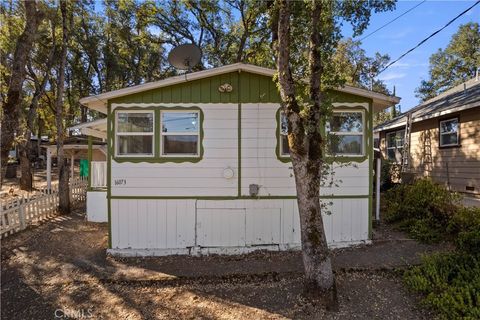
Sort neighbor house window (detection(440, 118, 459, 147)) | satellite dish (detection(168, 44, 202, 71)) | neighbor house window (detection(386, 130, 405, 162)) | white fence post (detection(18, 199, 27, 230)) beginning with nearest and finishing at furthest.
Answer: satellite dish (detection(168, 44, 202, 71)) < white fence post (detection(18, 199, 27, 230)) < neighbor house window (detection(440, 118, 459, 147)) < neighbor house window (detection(386, 130, 405, 162))

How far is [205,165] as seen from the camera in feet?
19.8

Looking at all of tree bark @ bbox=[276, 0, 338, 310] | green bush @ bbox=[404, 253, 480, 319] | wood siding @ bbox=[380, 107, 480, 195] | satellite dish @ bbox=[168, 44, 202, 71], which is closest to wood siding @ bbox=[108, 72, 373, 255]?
satellite dish @ bbox=[168, 44, 202, 71]

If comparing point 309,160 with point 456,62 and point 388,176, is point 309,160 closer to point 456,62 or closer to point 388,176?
point 388,176

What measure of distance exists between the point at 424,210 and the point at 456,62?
3085 centimetres

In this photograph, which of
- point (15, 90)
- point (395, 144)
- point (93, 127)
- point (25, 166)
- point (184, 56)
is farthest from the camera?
point (395, 144)

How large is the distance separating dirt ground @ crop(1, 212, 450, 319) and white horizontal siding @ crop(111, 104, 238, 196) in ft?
4.44

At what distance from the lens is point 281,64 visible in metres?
4.14

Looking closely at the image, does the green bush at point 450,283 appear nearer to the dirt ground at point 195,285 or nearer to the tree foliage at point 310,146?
the dirt ground at point 195,285

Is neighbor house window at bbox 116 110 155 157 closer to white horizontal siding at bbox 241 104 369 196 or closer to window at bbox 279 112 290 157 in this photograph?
white horizontal siding at bbox 241 104 369 196

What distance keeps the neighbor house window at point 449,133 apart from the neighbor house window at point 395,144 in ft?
8.39

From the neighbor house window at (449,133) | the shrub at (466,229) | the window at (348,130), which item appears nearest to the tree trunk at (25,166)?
the window at (348,130)

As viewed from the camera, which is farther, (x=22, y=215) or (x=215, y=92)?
(x=22, y=215)

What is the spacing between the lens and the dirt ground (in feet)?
13.6

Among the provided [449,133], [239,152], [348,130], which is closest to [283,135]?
[239,152]
